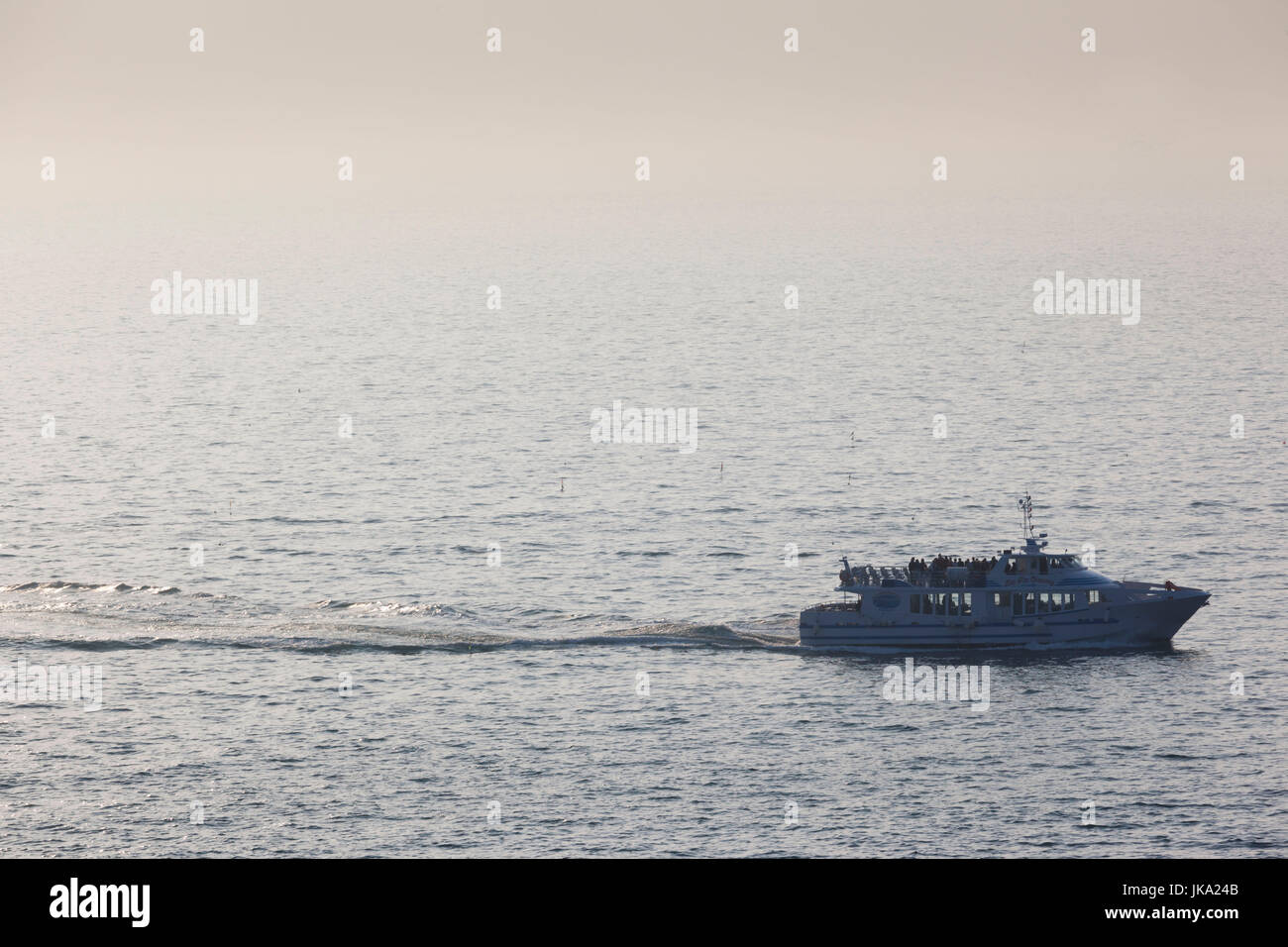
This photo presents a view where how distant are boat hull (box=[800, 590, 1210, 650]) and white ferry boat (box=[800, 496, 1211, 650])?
0.07 m

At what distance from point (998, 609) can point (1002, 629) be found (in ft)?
4.60

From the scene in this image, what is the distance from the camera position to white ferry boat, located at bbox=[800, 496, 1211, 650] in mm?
119312

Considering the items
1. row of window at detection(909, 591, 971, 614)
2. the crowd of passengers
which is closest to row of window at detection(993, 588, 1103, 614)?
row of window at detection(909, 591, 971, 614)

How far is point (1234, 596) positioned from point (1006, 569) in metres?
27.2

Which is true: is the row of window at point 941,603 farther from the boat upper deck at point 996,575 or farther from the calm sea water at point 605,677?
the calm sea water at point 605,677

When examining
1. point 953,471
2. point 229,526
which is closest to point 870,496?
point 953,471

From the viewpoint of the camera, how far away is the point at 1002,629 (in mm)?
119625

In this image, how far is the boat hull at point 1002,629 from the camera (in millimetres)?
119375

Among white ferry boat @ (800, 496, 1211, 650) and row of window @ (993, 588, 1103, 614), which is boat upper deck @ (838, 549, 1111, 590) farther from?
row of window @ (993, 588, 1103, 614)

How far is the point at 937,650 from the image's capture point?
120 metres

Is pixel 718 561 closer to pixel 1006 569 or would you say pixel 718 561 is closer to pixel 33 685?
pixel 1006 569

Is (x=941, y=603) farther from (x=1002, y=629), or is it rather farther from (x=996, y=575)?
(x=1002, y=629)

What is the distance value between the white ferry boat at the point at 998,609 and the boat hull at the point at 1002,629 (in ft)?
0.23

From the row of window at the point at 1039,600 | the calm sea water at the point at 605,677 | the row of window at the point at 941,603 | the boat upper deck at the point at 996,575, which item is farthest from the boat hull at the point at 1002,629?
the boat upper deck at the point at 996,575
